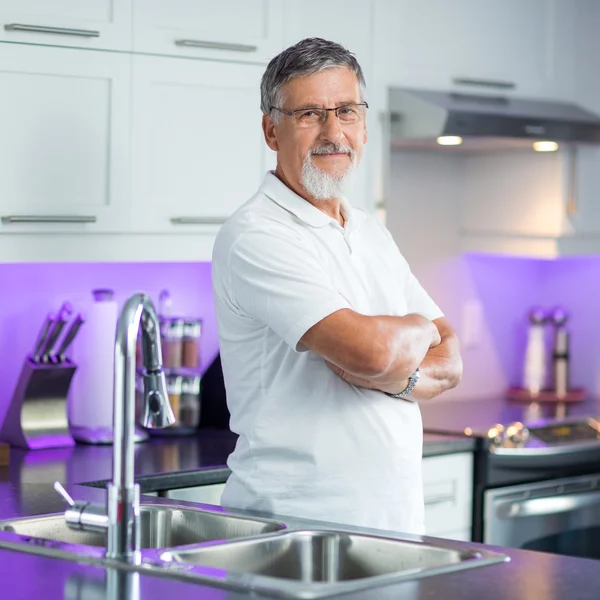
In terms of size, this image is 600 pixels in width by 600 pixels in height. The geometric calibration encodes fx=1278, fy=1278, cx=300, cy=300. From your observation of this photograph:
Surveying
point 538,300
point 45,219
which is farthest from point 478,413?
point 45,219

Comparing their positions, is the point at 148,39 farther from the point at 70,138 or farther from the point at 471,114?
the point at 471,114

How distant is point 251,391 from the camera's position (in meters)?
2.31

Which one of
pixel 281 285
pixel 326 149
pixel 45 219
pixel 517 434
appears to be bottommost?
pixel 517 434

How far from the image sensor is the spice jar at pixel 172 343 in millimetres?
3469

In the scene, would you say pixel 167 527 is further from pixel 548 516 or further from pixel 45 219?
pixel 548 516

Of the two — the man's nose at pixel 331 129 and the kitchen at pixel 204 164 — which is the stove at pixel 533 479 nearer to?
the kitchen at pixel 204 164

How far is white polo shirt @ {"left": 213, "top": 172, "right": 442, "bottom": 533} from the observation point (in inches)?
88.5

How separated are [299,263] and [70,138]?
3.26ft

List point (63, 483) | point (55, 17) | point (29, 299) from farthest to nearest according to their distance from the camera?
point (29, 299), point (55, 17), point (63, 483)

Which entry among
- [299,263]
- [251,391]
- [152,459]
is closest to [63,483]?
[152,459]

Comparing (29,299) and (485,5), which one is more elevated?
(485,5)

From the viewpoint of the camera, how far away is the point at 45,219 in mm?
2951

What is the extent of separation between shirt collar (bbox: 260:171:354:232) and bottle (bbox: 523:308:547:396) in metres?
2.14

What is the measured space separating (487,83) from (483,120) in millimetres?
188
